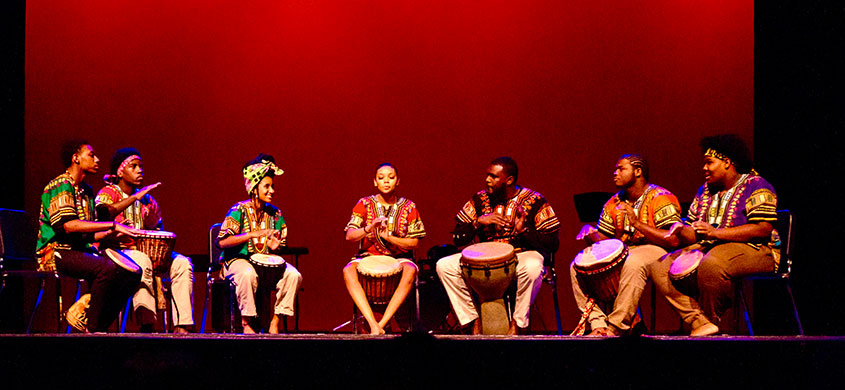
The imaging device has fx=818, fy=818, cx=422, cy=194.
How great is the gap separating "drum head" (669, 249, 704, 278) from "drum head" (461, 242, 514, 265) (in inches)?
39.5

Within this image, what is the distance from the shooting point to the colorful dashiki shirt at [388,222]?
5.77m

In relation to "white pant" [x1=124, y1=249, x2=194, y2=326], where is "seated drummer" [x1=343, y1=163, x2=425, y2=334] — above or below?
above

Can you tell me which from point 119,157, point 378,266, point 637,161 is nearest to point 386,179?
point 378,266

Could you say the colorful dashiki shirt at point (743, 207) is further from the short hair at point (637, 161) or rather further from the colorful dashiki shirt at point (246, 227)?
the colorful dashiki shirt at point (246, 227)

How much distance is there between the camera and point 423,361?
3258mm

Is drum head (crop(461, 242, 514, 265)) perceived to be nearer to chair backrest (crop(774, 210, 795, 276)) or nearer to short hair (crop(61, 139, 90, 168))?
chair backrest (crop(774, 210, 795, 276))

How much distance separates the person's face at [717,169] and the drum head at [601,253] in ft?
2.27

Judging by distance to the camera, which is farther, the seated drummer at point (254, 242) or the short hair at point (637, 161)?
the seated drummer at point (254, 242)

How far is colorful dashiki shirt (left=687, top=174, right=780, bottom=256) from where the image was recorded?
4770mm

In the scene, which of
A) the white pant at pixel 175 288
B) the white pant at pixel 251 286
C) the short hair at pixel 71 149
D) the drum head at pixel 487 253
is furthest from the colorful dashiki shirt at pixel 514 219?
the short hair at pixel 71 149

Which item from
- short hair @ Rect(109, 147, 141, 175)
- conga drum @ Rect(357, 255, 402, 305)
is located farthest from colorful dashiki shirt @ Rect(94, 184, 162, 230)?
conga drum @ Rect(357, 255, 402, 305)

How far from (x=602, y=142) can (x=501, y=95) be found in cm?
95

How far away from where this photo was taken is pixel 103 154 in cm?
722

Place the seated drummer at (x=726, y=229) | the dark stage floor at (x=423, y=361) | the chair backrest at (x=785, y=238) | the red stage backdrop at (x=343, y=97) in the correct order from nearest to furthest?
the dark stage floor at (x=423, y=361) → the seated drummer at (x=726, y=229) → the chair backrest at (x=785, y=238) → the red stage backdrop at (x=343, y=97)
